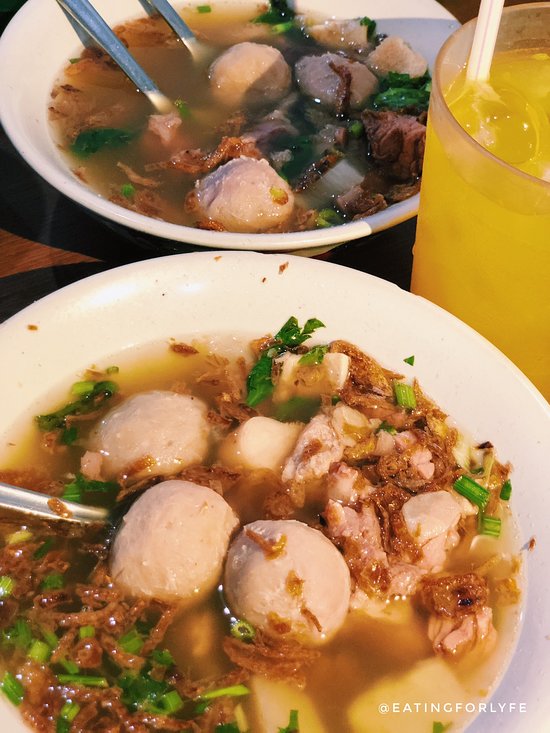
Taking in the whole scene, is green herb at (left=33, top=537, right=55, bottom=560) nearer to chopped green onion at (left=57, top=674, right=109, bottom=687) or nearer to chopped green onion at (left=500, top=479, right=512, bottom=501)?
chopped green onion at (left=57, top=674, right=109, bottom=687)

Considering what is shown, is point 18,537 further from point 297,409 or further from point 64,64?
point 64,64

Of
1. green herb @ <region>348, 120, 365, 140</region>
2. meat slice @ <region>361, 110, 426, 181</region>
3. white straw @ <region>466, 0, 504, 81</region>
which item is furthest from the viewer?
green herb @ <region>348, 120, 365, 140</region>

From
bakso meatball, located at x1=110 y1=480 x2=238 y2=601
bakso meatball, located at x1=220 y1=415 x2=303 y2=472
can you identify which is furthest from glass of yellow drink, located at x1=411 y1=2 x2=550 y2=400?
bakso meatball, located at x1=110 y1=480 x2=238 y2=601

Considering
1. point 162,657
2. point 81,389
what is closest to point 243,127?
point 81,389

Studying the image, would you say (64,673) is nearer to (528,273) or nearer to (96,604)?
(96,604)

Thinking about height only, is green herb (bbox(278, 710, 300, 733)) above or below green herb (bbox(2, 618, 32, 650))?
below

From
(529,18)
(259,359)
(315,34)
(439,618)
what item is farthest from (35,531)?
(315,34)
